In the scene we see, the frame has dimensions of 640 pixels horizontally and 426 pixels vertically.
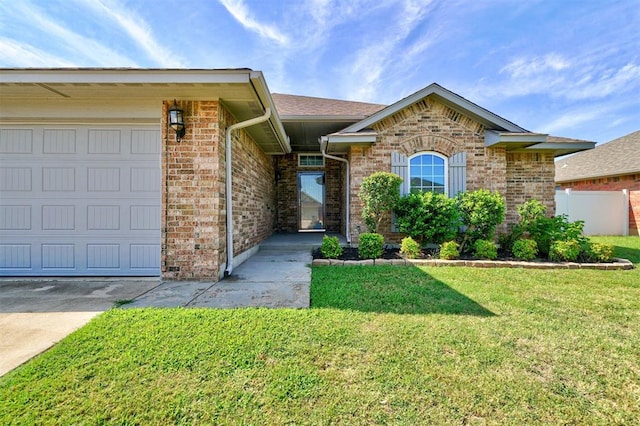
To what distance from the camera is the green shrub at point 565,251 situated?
5.58 metres

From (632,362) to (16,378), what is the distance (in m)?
4.72

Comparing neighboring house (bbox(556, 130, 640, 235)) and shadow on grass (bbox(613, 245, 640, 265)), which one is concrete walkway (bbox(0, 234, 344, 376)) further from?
neighboring house (bbox(556, 130, 640, 235))

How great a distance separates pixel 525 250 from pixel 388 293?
12.9ft

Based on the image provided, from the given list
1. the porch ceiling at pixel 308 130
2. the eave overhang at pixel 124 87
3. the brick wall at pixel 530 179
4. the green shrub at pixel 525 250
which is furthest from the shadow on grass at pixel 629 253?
the eave overhang at pixel 124 87

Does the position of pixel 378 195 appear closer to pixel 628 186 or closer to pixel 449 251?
pixel 449 251

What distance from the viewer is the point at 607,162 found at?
45.5ft

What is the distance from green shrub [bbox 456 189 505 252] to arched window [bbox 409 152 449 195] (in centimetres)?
88

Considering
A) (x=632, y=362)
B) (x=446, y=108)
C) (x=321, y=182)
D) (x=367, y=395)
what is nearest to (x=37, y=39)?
(x=321, y=182)

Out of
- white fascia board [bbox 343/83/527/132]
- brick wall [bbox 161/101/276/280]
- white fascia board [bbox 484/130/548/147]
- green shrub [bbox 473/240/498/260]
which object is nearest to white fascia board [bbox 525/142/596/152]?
white fascia board [bbox 484/130/548/147]

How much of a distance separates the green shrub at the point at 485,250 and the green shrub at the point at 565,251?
1.17m

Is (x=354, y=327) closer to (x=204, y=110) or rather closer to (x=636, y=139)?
(x=204, y=110)

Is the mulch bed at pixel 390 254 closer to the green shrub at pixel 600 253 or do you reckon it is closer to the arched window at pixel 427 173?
the green shrub at pixel 600 253

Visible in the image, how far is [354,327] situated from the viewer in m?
2.77

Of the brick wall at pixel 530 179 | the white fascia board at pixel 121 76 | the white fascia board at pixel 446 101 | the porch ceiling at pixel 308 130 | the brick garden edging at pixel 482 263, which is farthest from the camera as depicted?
the porch ceiling at pixel 308 130
